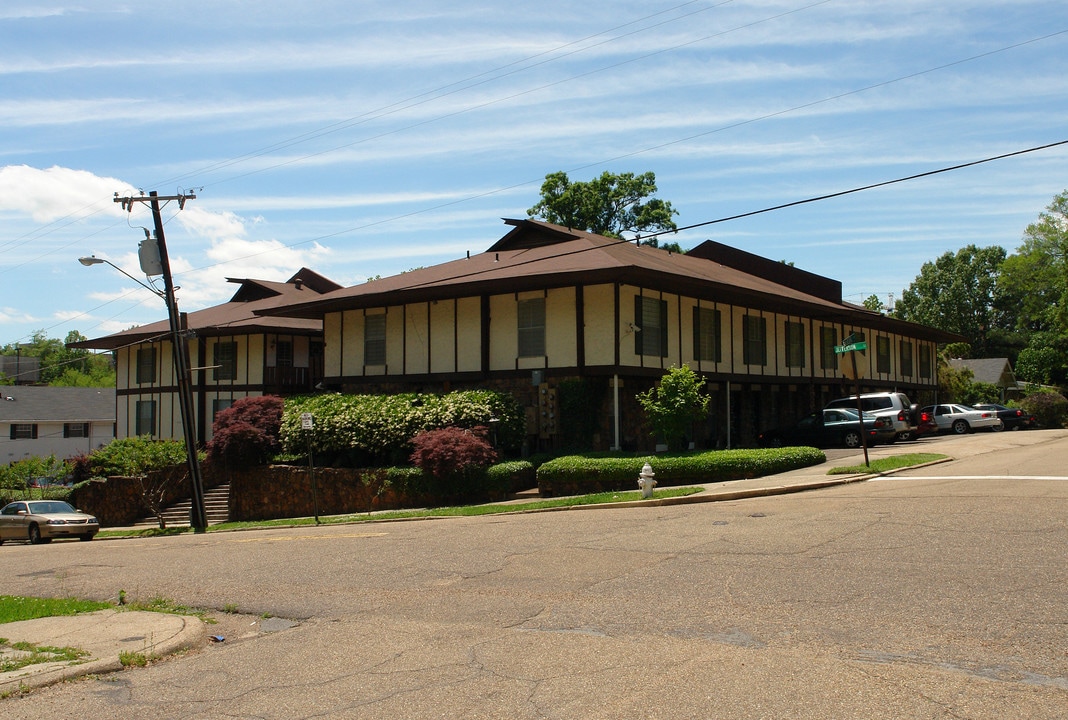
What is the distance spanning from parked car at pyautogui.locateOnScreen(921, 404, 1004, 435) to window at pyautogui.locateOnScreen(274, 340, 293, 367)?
29.0 metres

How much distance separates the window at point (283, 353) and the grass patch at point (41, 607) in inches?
1142

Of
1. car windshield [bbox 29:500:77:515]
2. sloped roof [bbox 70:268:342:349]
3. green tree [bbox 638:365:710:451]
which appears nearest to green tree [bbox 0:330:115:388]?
sloped roof [bbox 70:268:342:349]

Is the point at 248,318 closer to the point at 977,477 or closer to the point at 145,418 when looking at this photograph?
the point at 145,418

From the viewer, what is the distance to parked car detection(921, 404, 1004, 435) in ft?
141

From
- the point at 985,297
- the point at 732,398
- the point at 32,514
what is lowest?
the point at 32,514

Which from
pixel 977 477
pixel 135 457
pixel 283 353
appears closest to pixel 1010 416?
pixel 977 477

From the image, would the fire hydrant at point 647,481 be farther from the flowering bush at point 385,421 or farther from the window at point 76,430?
the window at point 76,430

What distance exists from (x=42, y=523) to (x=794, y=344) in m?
26.9

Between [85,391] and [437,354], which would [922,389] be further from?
[85,391]

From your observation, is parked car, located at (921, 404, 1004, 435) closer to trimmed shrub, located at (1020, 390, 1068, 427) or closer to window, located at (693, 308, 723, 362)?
trimmed shrub, located at (1020, 390, 1068, 427)

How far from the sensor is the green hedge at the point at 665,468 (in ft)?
74.1

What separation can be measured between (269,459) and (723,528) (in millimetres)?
21201

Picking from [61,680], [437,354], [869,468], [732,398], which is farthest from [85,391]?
[61,680]

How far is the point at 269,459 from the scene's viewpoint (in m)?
31.7
